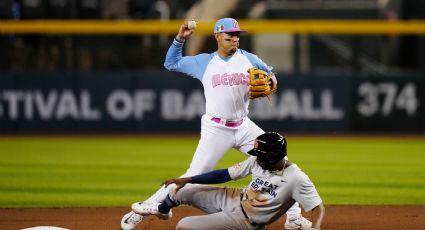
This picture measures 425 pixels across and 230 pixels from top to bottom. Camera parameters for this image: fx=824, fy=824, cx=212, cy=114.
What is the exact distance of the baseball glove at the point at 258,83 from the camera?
7344 millimetres

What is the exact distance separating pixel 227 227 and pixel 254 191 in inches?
14.2

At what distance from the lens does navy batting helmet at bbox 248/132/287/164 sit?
632cm

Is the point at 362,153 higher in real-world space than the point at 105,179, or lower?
lower

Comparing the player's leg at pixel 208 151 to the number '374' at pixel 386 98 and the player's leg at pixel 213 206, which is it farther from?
the number '374' at pixel 386 98

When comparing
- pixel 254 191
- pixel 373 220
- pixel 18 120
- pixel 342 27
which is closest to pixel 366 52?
pixel 342 27

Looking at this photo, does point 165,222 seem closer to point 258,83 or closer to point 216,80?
point 216,80

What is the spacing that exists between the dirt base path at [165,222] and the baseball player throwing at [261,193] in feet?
3.46

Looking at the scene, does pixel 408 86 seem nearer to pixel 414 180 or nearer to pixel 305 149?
pixel 305 149

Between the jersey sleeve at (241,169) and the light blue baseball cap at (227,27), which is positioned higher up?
the light blue baseball cap at (227,27)

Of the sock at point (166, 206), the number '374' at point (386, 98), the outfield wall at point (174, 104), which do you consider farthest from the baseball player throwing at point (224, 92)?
the number '374' at point (386, 98)

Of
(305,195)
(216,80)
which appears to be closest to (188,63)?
(216,80)

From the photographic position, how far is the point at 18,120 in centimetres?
1861

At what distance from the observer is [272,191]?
652cm

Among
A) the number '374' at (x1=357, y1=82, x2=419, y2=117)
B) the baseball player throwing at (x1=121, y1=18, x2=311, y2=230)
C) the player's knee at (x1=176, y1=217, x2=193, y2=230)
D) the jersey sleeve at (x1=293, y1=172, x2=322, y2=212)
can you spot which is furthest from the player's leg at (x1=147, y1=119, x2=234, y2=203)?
the number '374' at (x1=357, y1=82, x2=419, y2=117)
